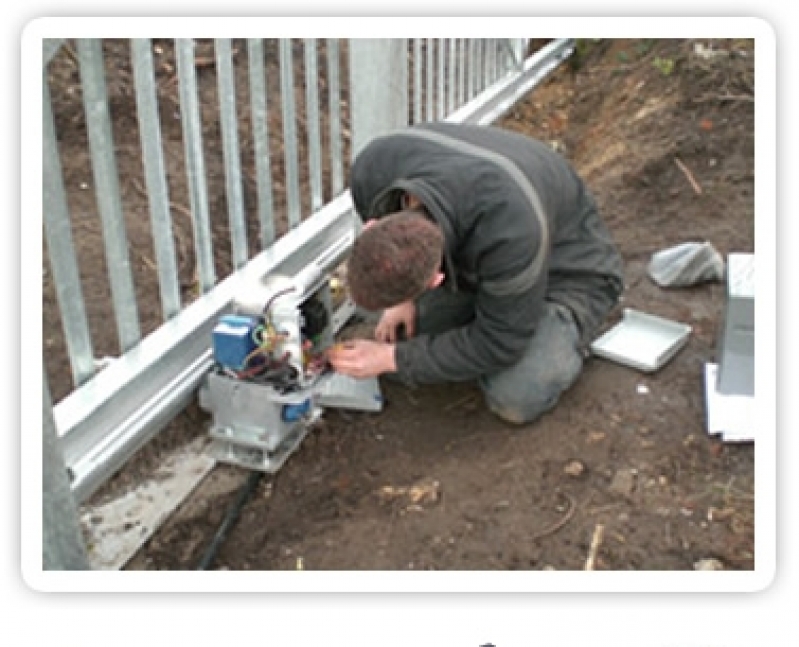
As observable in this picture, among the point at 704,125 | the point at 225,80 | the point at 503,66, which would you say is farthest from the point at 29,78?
the point at 503,66

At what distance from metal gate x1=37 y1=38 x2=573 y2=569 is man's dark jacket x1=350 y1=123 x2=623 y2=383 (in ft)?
1.35

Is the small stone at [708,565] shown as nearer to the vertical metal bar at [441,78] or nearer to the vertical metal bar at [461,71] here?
the vertical metal bar at [441,78]

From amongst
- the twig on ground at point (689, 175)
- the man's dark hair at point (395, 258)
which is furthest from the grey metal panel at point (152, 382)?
the twig on ground at point (689, 175)

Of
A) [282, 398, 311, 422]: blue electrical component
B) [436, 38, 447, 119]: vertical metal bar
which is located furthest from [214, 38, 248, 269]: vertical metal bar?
[436, 38, 447, 119]: vertical metal bar

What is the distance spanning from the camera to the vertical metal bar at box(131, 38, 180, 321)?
7.26ft

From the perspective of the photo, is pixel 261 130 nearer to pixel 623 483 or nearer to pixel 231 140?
pixel 231 140

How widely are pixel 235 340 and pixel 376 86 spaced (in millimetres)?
A: 1221

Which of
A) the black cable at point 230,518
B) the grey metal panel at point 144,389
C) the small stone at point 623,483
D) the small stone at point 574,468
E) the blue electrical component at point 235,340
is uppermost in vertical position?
the blue electrical component at point 235,340

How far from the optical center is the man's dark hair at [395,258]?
2.12 meters

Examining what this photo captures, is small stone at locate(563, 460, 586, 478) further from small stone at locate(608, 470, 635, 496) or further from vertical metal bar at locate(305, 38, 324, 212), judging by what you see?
vertical metal bar at locate(305, 38, 324, 212)

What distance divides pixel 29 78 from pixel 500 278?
1.19m

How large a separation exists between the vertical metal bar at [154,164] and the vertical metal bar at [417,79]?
155 centimetres

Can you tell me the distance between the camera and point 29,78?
1.53 m
